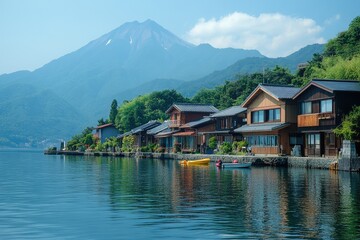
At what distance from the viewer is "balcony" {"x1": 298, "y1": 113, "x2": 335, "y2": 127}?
45875mm

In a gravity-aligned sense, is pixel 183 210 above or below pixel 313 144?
below

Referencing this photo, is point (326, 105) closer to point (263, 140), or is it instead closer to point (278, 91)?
point (278, 91)

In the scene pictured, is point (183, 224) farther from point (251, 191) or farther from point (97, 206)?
point (251, 191)

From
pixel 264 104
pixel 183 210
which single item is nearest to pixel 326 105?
pixel 264 104

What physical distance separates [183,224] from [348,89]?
33129 mm

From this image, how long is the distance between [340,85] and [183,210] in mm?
31720

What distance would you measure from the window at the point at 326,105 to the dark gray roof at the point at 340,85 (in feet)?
4.24

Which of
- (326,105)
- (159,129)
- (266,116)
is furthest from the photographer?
(159,129)

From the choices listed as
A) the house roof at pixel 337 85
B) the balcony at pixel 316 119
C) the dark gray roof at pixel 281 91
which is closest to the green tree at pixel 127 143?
the dark gray roof at pixel 281 91

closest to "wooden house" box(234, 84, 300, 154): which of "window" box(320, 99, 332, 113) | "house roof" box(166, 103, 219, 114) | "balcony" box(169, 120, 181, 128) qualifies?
"window" box(320, 99, 332, 113)

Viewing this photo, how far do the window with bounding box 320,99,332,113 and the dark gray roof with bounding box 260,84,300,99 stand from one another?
6.42m

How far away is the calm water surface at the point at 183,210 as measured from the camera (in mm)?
15883

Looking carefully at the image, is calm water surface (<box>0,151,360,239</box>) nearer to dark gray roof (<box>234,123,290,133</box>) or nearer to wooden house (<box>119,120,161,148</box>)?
dark gray roof (<box>234,123,290,133</box>)

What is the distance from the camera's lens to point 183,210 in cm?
2006
